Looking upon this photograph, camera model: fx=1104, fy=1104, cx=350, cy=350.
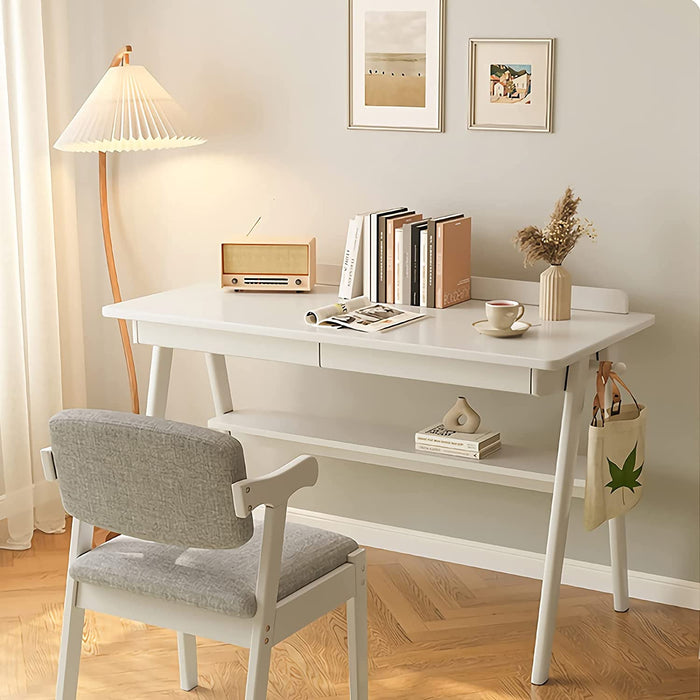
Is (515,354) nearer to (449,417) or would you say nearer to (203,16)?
(449,417)

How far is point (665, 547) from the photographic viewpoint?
3043 mm

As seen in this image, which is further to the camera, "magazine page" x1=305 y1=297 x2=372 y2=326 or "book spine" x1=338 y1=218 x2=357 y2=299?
"book spine" x1=338 y1=218 x2=357 y2=299

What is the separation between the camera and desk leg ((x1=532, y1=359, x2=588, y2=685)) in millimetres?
2568

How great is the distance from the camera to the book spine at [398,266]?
2.94m

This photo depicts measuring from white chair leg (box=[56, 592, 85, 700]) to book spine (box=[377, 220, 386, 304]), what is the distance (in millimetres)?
1219

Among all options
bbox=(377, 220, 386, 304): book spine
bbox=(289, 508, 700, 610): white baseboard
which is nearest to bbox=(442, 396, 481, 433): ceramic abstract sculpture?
bbox=(377, 220, 386, 304): book spine

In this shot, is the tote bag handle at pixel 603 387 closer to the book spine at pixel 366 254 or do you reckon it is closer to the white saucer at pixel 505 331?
the white saucer at pixel 505 331

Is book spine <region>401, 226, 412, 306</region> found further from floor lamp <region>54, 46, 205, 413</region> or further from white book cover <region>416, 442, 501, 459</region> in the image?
floor lamp <region>54, 46, 205, 413</region>

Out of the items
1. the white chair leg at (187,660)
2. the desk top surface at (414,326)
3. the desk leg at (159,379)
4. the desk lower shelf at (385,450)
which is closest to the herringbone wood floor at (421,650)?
Answer: the white chair leg at (187,660)

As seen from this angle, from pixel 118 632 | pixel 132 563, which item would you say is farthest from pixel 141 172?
pixel 132 563

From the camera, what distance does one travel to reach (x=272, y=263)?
3.15 meters

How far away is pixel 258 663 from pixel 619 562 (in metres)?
1.30

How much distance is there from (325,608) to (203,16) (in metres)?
2.02

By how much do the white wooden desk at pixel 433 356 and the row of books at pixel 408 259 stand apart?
0.07m
